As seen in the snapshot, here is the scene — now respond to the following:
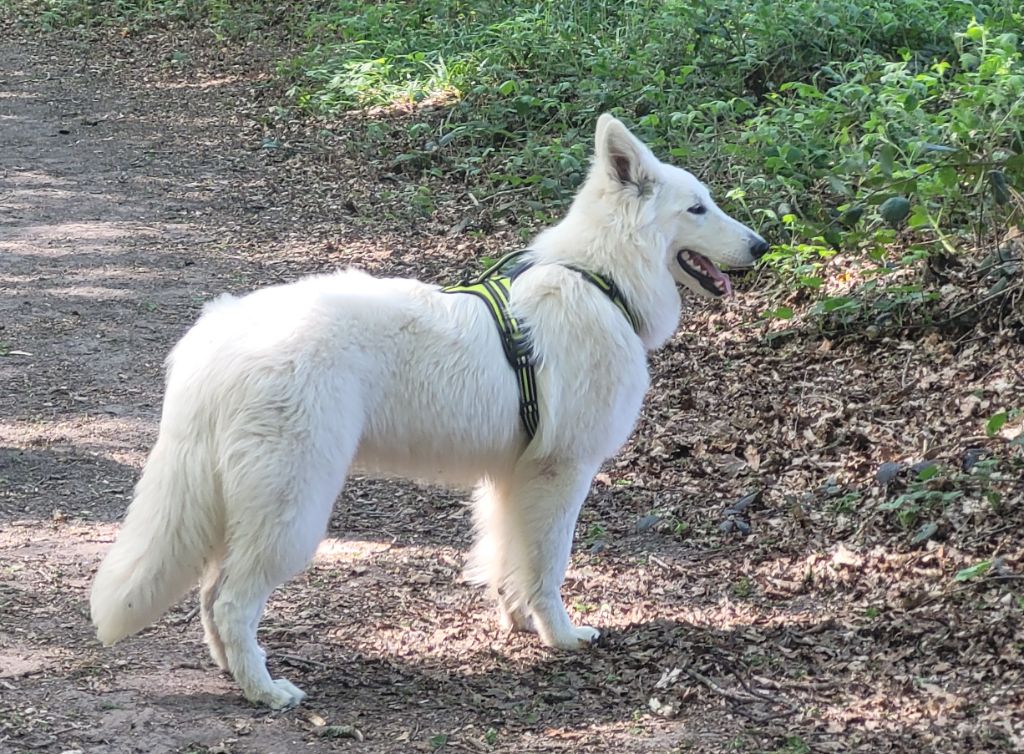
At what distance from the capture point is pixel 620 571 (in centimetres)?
539

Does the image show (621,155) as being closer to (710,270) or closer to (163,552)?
(710,270)

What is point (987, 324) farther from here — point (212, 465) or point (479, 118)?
point (479, 118)

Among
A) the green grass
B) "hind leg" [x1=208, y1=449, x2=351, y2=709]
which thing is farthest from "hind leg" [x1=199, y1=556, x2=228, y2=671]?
the green grass

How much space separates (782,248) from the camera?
23.3 ft

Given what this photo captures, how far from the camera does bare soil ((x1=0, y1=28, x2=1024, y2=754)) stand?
4.04 metres

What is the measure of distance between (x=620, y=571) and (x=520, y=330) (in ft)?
4.67

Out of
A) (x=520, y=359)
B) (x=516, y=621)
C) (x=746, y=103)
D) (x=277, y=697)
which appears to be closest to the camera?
(x=277, y=697)

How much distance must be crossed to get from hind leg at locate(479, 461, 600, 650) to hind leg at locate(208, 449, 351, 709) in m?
0.87

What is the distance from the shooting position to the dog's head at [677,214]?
4.76m

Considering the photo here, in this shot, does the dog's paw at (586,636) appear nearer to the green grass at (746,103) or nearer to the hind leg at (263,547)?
the hind leg at (263,547)

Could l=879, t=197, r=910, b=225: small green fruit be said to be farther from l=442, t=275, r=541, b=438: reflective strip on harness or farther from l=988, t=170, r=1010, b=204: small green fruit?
l=442, t=275, r=541, b=438: reflective strip on harness

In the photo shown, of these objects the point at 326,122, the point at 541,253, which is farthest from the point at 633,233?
the point at 326,122

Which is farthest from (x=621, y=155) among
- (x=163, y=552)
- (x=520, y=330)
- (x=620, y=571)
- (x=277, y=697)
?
(x=277, y=697)

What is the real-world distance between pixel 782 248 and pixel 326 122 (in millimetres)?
6890
